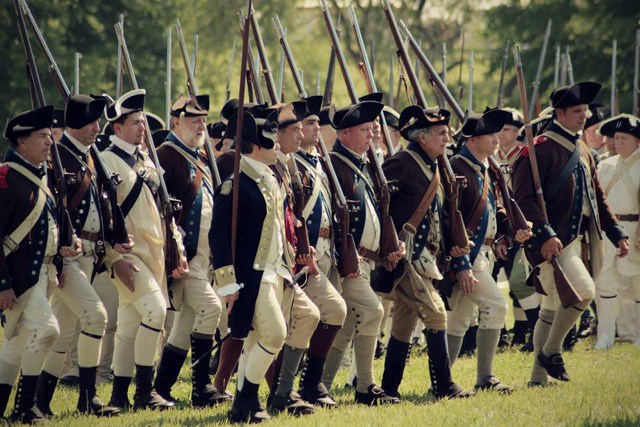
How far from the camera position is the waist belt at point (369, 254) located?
29.9 feet

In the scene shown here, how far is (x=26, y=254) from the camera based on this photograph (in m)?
7.88

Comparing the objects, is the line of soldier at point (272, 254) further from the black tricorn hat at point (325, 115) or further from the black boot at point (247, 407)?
the black tricorn hat at point (325, 115)

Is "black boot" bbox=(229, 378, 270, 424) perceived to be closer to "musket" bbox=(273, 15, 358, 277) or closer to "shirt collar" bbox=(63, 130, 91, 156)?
"musket" bbox=(273, 15, 358, 277)

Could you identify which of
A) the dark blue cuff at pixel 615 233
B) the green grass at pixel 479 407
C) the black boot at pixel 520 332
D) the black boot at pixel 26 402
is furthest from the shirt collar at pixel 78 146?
the black boot at pixel 520 332

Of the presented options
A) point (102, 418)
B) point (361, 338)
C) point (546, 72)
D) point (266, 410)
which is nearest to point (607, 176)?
point (361, 338)

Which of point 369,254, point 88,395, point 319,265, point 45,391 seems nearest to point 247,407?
point 88,395

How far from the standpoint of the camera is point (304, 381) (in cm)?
885

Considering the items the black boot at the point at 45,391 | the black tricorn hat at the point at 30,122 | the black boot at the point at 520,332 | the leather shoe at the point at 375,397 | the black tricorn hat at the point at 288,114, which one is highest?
the black tricorn hat at the point at 288,114

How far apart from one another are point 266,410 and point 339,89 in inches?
1488

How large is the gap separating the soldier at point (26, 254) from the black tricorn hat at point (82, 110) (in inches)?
20.3

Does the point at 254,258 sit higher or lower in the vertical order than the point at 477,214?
lower

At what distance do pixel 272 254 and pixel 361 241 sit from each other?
1.33m

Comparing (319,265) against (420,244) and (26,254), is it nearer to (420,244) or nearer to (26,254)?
(420,244)

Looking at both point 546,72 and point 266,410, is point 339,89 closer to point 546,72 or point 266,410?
point 546,72
